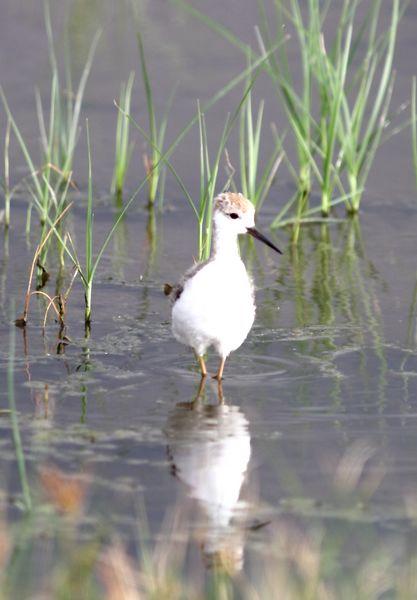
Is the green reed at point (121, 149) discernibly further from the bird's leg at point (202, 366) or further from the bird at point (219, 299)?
the bird's leg at point (202, 366)

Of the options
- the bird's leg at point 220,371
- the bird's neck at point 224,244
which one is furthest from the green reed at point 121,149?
the bird's leg at point 220,371

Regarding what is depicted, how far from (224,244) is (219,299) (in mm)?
374

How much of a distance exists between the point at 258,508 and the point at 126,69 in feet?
30.1

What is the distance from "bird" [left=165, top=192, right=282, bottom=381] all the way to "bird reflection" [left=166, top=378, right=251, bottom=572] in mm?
285

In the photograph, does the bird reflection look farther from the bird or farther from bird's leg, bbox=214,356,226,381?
the bird

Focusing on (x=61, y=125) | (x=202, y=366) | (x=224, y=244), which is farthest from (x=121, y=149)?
(x=202, y=366)

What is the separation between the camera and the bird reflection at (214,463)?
5531 mm

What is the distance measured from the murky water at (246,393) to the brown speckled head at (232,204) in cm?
95

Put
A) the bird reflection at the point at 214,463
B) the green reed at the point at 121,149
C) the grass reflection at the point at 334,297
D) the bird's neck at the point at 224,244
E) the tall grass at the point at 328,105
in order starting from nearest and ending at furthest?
1. the bird reflection at the point at 214,463
2. the bird's neck at the point at 224,244
3. the grass reflection at the point at 334,297
4. the tall grass at the point at 328,105
5. the green reed at the point at 121,149

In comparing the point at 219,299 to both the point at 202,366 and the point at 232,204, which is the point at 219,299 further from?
the point at 232,204

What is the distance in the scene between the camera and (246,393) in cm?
746

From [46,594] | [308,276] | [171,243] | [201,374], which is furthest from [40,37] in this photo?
[46,594]

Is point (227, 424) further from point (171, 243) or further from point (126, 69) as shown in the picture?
point (126, 69)

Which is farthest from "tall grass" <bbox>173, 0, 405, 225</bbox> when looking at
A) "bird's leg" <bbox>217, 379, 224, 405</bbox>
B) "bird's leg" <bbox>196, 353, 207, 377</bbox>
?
"bird's leg" <bbox>217, 379, 224, 405</bbox>
